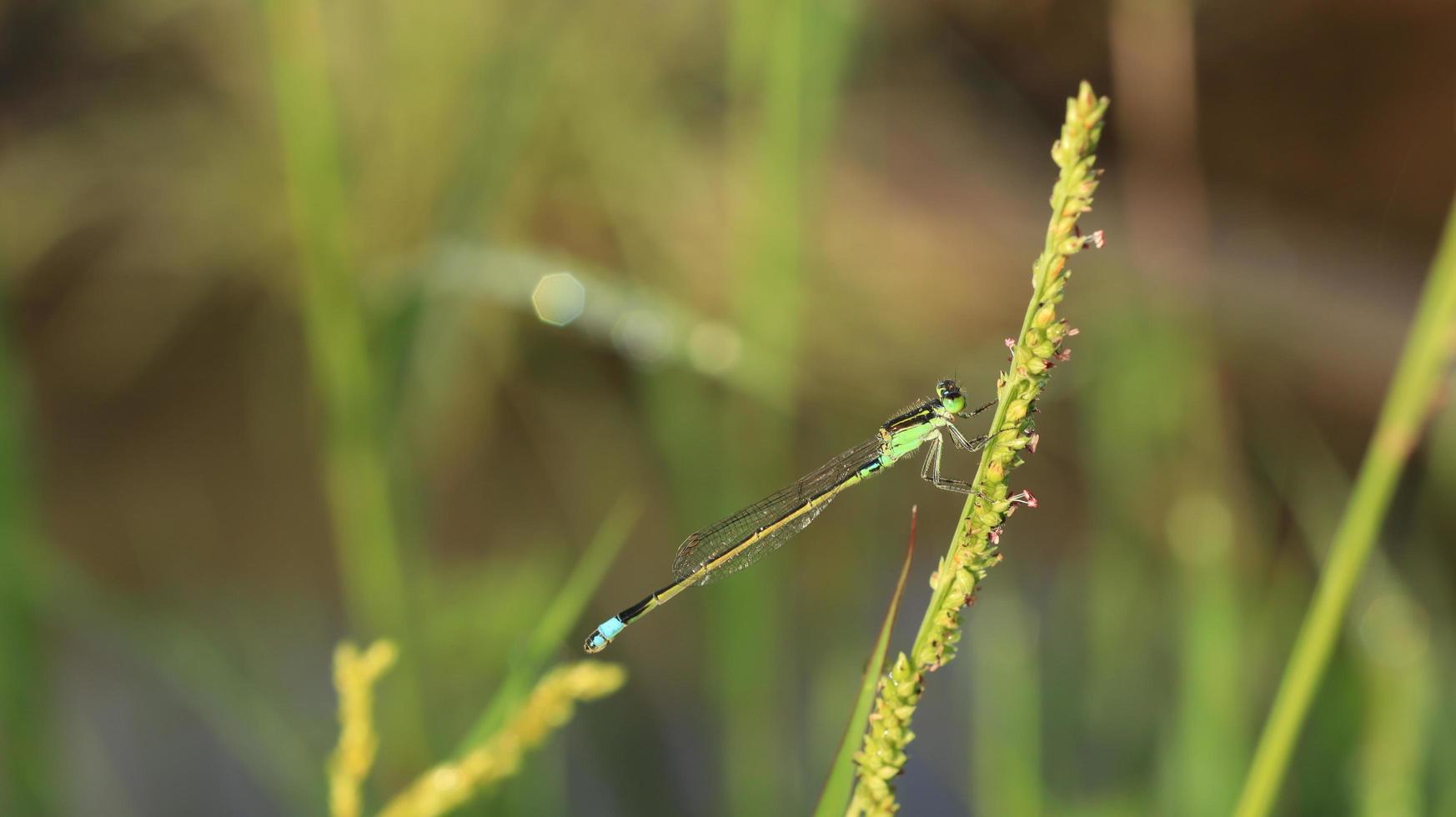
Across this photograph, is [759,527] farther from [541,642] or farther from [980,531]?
[980,531]

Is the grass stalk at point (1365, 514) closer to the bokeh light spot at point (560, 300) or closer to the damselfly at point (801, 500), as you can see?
the damselfly at point (801, 500)

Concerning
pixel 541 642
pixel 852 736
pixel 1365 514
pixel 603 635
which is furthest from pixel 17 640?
pixel 1365 514

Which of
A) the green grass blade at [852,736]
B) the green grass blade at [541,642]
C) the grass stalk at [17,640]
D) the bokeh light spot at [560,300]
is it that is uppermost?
the bokeh light spot at [560,300]

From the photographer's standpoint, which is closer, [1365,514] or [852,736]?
[852,736]

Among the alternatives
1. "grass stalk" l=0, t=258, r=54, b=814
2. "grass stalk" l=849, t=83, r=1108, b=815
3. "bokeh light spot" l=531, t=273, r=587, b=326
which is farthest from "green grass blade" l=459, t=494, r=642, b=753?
"bokeh light spot" l=531, t=273, r=587, b=326

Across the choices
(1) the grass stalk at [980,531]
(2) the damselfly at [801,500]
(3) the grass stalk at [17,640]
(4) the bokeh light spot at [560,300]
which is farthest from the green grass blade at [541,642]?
(4) the bokeh light spot at [560,300]

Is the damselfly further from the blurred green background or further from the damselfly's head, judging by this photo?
the blurred green background
